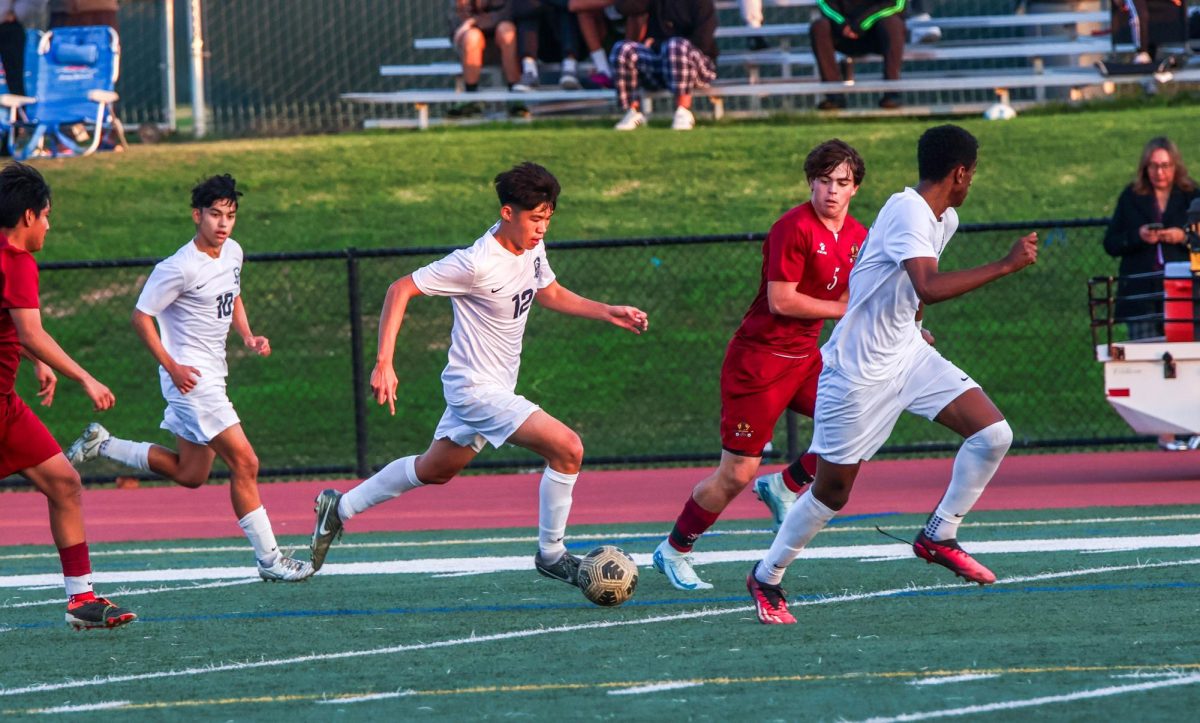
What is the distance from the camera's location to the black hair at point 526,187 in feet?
25.4

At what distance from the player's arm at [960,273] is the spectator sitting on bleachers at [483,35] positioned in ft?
51.8

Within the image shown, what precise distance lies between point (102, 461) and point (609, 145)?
26.2 feet

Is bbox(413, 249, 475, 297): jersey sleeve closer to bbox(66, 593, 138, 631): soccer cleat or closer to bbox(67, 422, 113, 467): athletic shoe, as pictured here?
bbox(66, 593, 138, 631): soccer cleat

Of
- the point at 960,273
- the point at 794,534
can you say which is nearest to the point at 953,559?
the point at 794,534

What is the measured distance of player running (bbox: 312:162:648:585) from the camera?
307 inches

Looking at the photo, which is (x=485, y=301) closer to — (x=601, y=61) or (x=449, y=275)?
(x=449, y=275)

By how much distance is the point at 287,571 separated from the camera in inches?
341

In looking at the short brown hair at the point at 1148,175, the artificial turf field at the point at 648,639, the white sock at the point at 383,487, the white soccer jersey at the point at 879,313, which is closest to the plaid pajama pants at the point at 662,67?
the short brown hair at the point at 1148,175

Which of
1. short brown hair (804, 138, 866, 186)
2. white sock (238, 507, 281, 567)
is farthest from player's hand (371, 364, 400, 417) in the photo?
short brown hair (804, 138, 866, 186)

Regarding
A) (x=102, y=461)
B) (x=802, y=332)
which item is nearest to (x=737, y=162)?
(x=102, y=461)

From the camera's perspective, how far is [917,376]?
7141 millimetres

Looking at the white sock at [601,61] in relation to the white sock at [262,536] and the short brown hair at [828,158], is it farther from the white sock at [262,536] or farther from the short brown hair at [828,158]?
the short brown hair at [828,158]

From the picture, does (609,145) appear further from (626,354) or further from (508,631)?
(508,631)

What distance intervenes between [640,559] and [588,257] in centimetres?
779
